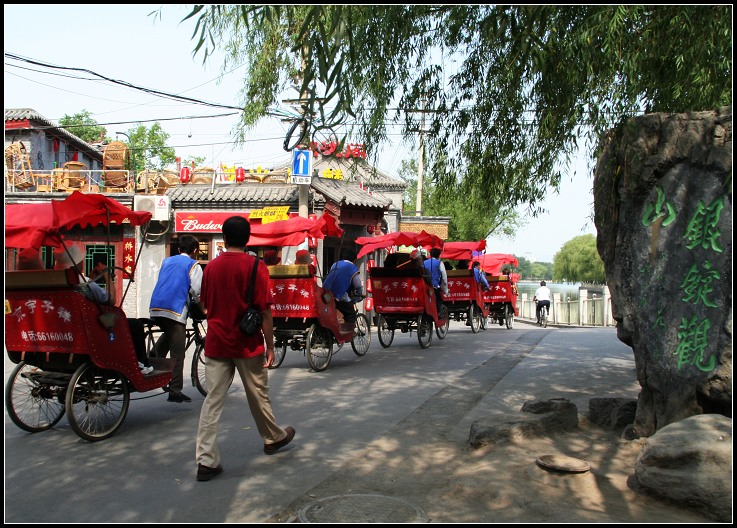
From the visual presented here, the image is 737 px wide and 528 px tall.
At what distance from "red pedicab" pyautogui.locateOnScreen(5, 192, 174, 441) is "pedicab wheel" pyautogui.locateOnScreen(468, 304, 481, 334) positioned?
12.4m

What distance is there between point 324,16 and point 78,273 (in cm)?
333

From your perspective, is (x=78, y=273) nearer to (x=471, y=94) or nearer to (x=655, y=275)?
(x=471, y=94)

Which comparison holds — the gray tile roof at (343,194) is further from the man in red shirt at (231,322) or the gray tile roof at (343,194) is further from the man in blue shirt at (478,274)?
the man in red shirt at (231,322)

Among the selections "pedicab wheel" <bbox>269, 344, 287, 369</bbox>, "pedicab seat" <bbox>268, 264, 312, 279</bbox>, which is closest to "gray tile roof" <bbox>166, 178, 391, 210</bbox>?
"pedicab wheel" <bbox>269, 344, 287, 369</bbox>

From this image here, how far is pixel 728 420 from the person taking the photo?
4301mm

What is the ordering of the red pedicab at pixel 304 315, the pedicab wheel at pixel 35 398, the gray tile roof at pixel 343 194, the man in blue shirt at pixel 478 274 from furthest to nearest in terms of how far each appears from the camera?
the gray tile roof at pixel 343 194
the man in blue shirt at pixel 478 274
the red pedicab at pixel 304 315
the pedicab wheel at pixel 35 398

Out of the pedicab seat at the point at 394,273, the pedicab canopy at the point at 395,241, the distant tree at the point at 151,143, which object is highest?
the distant tree at the point at 151,143

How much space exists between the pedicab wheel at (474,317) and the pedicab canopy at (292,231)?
7.71 metres

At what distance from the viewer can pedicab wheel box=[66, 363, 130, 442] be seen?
5.89 meters

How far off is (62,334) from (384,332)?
8.64m

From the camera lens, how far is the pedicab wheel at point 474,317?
17.9 metres

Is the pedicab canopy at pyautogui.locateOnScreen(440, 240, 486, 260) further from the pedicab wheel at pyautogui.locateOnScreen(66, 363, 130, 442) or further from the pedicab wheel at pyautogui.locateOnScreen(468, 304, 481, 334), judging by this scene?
the pedicab wheel at pyautogui.locateOnScreen(66, 363, 130, 442)

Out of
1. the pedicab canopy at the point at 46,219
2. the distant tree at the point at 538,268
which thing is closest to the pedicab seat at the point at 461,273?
the pedicab canopy at the point at 46,219

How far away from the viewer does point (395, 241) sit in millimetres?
13586
